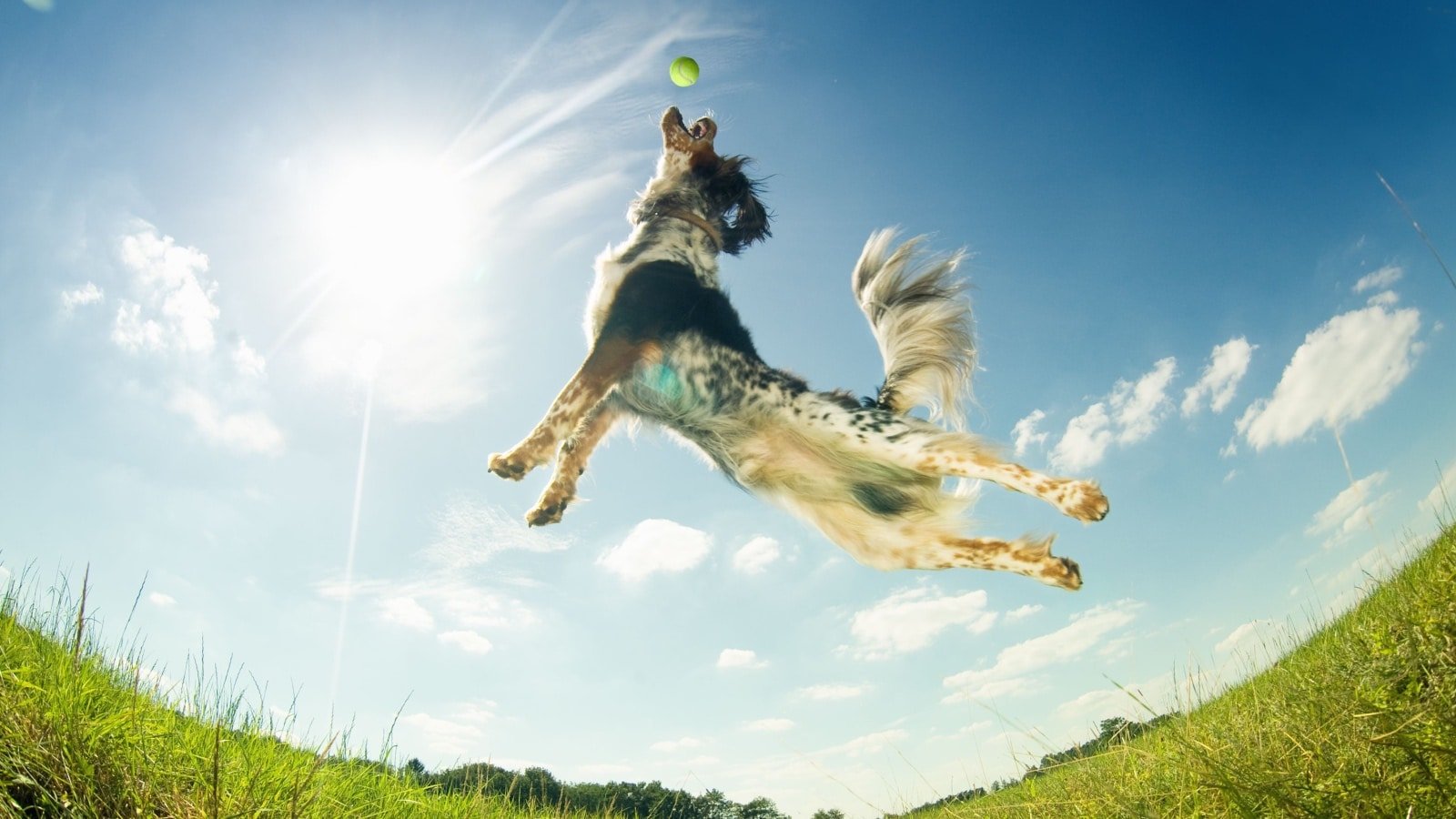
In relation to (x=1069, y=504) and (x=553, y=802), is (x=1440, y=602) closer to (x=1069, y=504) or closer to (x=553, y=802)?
(x=1069, y=504)

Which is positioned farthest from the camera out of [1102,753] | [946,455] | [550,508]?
[550,508]

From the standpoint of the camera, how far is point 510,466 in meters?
3.68

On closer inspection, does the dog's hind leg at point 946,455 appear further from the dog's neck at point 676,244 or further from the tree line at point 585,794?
the tree line at point 585,794

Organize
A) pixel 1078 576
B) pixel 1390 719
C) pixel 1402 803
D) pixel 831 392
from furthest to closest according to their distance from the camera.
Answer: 1. pixel 831 392
2. pixel 1078 576
3. pixel 1390 719
4. pixel 1402 803

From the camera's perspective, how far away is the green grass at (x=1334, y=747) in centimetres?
211

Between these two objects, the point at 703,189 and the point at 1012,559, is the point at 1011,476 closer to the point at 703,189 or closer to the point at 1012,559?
the point at 1012,559

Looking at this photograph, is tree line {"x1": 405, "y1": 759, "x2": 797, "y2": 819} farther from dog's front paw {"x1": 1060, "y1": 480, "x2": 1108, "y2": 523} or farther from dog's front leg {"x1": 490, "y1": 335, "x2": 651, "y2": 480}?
dog's front paw {"x1": 1060, "y1": 480, "x2": 1108, "y2": 523}

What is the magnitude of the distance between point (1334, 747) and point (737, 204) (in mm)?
4460

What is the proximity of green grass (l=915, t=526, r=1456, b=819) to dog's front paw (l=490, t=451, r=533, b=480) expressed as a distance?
2.94 m

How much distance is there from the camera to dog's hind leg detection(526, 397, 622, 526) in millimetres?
4035

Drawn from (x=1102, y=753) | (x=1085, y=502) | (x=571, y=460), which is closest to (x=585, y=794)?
(x=571, y=460)

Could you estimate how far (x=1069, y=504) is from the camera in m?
3.11

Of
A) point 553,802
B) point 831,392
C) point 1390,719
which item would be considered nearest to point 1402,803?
point 1390,719

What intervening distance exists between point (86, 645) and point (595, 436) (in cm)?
258
